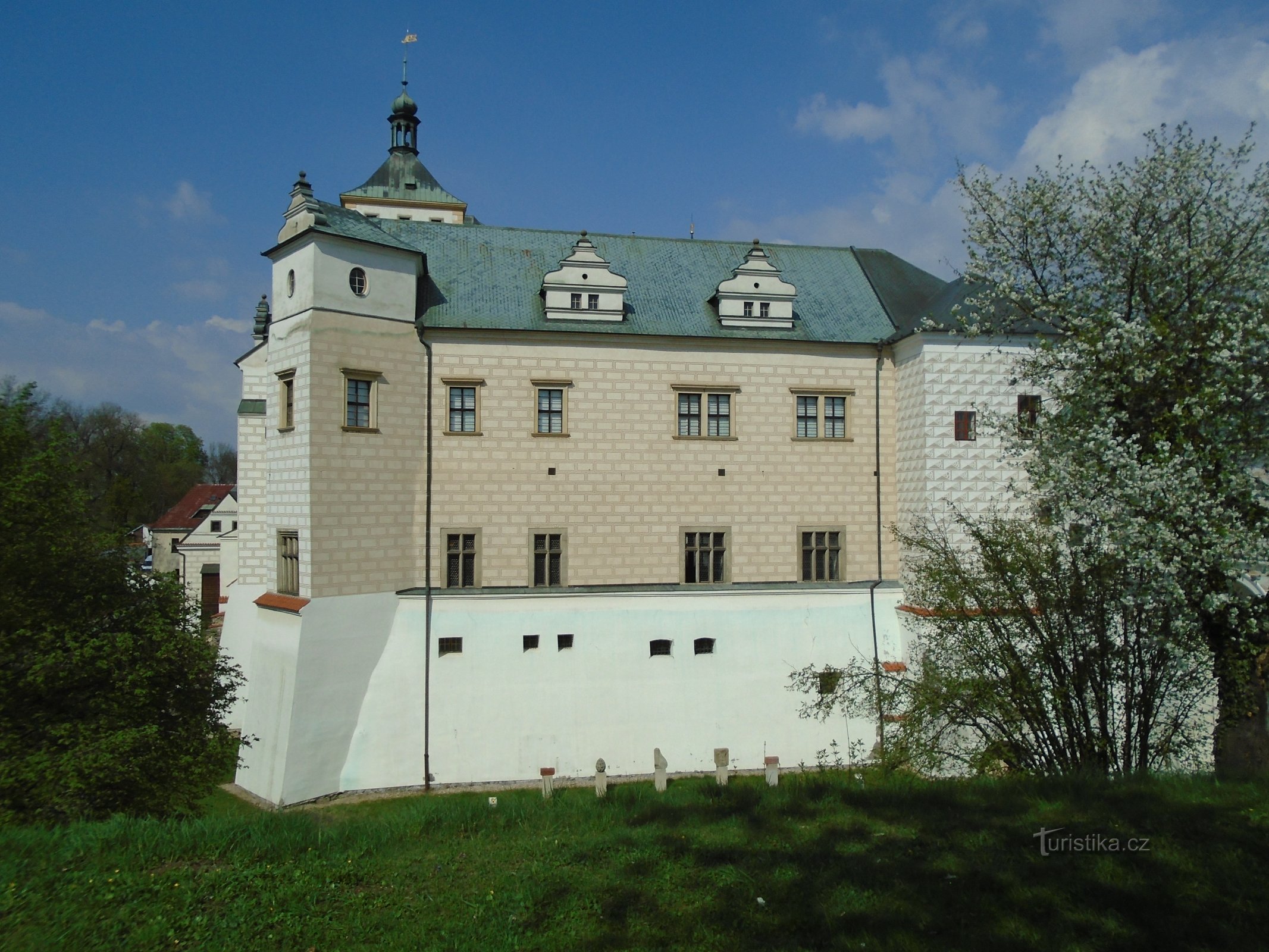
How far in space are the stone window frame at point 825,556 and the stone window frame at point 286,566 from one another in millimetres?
10648

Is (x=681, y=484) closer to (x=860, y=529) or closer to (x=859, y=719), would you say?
(x=860, y=529)

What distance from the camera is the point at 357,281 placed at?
55.1 feet

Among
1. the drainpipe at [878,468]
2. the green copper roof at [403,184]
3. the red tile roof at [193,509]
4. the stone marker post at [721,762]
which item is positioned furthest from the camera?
the red tile roof at [193,509]

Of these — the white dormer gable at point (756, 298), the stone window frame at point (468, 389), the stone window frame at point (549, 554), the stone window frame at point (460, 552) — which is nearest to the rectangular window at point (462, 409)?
the stone window frame at point (468, 389)

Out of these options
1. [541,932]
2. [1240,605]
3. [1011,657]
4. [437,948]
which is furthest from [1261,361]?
[437,948]

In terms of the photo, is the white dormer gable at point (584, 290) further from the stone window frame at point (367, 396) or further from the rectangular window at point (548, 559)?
the rectangular window at point (548, 559)

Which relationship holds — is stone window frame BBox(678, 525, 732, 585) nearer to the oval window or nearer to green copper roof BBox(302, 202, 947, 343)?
green copper roof BBox(302, 202, 947, 343)

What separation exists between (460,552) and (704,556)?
5.36 m

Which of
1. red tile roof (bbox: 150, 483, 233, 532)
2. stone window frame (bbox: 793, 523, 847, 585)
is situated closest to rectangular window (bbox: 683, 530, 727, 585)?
stone window frame (bbox: 793, 523, 847, 585)

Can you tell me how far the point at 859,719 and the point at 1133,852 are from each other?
11500 millimetres

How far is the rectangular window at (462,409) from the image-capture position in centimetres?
1777

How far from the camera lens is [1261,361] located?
9.53 metres

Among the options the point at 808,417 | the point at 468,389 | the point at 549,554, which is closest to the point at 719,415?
the point at 808,417
